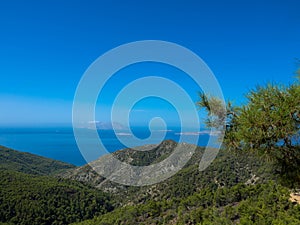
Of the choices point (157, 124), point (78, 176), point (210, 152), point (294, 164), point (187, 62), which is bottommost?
point (294, 164)

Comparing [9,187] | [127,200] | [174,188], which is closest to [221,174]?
[174,188]

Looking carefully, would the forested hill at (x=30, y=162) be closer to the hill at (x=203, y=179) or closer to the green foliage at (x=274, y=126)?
the hill at (x=203, y=179)

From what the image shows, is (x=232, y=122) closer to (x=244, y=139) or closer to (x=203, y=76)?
(x=244, y=139)

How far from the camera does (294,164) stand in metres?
2.56

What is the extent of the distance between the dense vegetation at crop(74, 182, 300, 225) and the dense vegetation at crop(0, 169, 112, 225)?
Result: 50.6 ft

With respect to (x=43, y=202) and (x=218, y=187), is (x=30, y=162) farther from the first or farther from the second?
(x=218, y=187)

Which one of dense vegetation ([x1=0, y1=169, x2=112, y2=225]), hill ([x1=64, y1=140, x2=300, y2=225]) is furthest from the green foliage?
dense vegetation ([x1=0, y1=169, x2=112, y2=225])

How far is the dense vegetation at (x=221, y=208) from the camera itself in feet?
73.6

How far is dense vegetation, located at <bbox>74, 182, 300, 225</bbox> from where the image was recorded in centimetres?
2242

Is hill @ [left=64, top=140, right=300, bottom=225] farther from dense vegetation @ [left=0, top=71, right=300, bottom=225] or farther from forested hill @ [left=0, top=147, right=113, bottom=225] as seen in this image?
forested hill @ [left=0, top=147, right=113, bottom=225]

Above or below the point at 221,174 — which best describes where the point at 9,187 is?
below

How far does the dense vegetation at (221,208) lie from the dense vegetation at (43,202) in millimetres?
15410

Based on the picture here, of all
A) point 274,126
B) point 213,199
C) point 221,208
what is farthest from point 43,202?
point 274,126

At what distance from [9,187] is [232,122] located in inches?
2382
